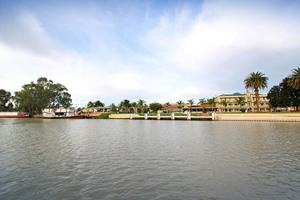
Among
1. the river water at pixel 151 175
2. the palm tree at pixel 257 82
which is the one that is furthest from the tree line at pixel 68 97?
the river water at pixel 151 175

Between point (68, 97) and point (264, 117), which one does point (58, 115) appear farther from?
point (264, 117)

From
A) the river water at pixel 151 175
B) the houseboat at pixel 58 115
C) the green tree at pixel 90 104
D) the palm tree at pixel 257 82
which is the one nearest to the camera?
the river water at pixel 151 175

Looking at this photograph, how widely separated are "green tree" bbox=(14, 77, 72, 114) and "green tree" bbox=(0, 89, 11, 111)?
1322 inches

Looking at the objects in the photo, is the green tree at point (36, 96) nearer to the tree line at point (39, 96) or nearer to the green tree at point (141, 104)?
the tree line at point (39, 96)

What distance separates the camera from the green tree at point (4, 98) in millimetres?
144538

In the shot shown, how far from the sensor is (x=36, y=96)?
12181 centimetres

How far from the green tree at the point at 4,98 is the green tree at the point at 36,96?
1322 inches

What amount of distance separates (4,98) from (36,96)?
4954 centimetres

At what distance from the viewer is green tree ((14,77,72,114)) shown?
118m

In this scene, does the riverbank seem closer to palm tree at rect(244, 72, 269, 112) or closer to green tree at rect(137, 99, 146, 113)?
palm tree at rect(244, 72, 269, 112)

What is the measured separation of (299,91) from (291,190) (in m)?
87.1

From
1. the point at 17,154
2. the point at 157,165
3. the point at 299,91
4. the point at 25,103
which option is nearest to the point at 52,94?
the point at 25,103

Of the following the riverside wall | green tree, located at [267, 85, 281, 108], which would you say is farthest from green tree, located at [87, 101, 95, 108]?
green tree, located at [267, 85, 281, 108]

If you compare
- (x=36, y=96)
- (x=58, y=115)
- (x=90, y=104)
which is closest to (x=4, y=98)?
(x=36, y=96)
